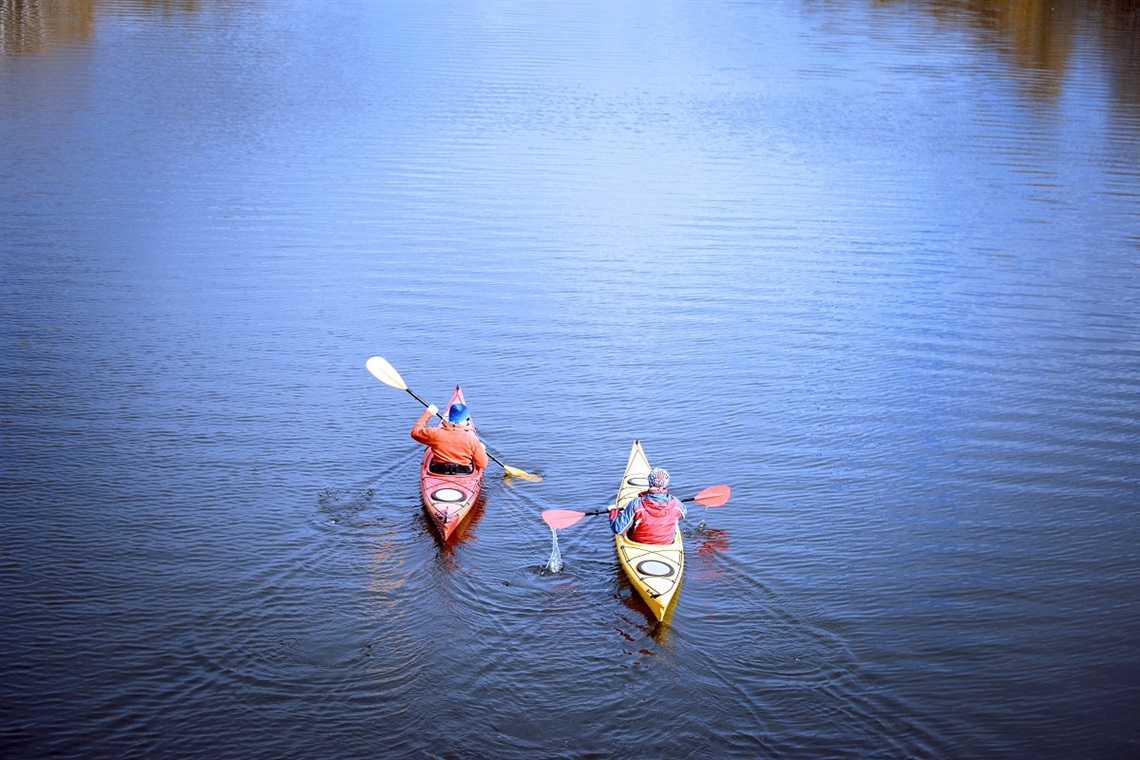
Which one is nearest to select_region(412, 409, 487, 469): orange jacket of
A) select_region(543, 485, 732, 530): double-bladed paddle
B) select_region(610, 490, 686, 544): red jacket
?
select_region(543, 485, 732, 530): double-bladed paddle

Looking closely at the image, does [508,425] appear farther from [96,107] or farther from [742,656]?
[96,107]

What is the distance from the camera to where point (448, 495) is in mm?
16281

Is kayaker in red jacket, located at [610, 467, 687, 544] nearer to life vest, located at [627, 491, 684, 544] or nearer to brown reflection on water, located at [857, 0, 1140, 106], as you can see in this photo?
life vest, located at [627, 491, 684, 544]

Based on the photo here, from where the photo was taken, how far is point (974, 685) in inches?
543

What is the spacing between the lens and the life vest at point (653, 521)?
1502 cm

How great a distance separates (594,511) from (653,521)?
1.39m

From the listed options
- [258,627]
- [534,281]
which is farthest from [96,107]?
[258,627]

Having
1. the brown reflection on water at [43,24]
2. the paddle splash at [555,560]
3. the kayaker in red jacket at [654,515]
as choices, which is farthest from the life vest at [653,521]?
the brown reflection on water at [43,24]

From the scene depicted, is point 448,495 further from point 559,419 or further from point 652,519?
point 559,419

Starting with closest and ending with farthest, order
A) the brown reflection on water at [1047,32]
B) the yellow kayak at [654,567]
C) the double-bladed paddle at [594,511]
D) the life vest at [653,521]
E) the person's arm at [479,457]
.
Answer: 1. the yellow kayak at [654,567]
2. the life vest at [653,521]
3. the double-bladed paddle at [594,511]
4. the person's arm at [479,457]
5. the brown reflection on water at [1047,32]

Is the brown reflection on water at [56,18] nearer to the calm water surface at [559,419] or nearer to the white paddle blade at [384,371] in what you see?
the calm water surface at [559,419]

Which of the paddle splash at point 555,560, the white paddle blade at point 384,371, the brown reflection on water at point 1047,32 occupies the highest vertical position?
the brown reflection on water at point 1047,32

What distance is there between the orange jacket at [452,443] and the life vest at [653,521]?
2855 millimetres

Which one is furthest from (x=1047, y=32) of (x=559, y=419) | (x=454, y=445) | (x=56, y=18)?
(x=454, y=445)
